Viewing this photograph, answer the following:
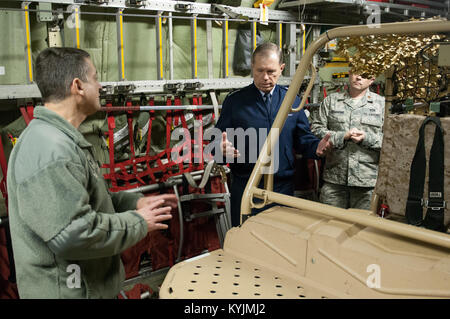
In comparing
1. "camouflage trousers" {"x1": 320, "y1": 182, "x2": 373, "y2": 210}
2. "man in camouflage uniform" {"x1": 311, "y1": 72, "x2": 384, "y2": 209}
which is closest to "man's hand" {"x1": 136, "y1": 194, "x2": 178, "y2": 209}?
"man in camouflage uniform" {"x1": 311, "y1": 72, "x2": 384, "y2": 209}

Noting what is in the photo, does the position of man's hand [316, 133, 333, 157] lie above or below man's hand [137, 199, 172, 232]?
above

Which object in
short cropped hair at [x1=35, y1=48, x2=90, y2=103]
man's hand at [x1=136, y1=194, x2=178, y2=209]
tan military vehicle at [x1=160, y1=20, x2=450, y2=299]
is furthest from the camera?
man's hand at [x1=136, y1=194, x2=178, y2=209]

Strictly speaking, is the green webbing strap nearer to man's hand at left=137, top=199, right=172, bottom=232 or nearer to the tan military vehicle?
the tan military vehicle

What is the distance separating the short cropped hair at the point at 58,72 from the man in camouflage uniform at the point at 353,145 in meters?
2.18

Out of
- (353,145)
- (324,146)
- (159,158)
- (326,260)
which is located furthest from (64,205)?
(353,145)

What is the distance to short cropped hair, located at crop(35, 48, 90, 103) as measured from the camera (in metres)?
1.65

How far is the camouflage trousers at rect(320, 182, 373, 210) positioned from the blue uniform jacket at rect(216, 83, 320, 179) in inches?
28.1

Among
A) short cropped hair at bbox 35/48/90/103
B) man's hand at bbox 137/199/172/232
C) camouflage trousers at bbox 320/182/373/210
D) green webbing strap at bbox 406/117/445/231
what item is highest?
short cropped hair at bbox 35/48/90/103

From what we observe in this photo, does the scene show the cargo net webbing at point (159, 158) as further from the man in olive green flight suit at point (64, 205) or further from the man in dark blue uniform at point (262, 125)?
the man in olive green flight suit at point (64, 205)

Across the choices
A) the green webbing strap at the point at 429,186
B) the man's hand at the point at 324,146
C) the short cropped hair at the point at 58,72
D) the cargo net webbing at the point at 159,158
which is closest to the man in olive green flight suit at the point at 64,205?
the short cropped hair at the point at 58,72

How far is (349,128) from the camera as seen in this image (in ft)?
11.5

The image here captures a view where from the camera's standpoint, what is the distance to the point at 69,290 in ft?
5.34
